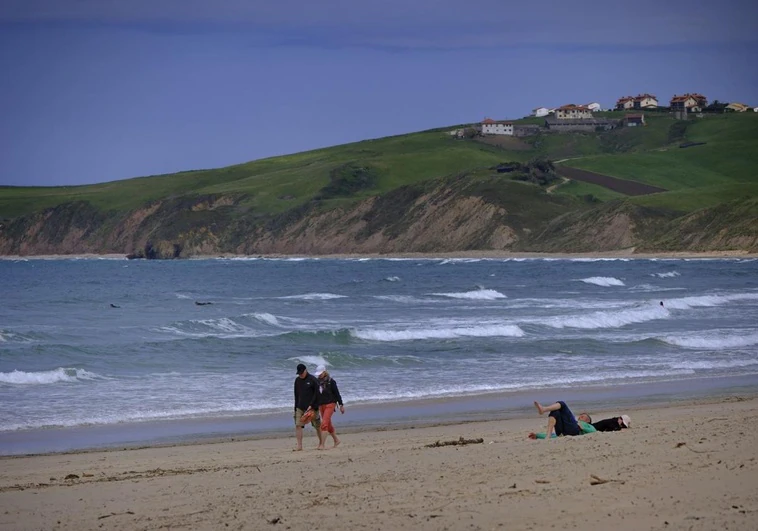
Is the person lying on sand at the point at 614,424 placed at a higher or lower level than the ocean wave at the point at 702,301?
lower

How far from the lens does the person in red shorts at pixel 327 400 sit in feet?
50.4

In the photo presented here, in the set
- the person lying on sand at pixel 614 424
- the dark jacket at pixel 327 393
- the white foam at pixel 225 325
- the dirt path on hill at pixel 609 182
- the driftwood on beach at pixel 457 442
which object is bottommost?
the driftwood on beach at pixel 457 442

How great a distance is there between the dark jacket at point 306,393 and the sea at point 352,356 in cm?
219

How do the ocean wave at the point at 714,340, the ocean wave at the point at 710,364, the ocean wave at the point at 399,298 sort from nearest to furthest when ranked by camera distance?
the ocean wave at the point at 710,364 → the ocean wave at the point at 714,340 → the ocean wave at the point at 399,298

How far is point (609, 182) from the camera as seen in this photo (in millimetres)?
157375

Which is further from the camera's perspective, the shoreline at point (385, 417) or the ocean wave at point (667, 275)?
the ocean wave at point (667, 275)

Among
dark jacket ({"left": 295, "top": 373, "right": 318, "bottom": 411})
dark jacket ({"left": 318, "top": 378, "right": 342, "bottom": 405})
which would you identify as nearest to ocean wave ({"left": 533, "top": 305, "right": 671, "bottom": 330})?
dark jacket ({"left": 318, "top": 378, "right": 342, "bottom": 405})

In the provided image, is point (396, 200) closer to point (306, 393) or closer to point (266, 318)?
point (266, 318)

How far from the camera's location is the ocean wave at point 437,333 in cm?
3378

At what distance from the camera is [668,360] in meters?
27.5

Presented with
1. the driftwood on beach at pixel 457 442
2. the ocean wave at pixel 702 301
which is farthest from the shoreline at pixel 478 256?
the driftwood on beach at pixel 457 442

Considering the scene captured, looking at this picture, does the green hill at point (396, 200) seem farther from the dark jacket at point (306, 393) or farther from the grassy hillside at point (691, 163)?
the dark jacket at point (306, 393)

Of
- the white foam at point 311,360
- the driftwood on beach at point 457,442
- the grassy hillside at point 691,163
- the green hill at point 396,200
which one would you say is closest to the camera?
the driftwood on beach at point 457,442

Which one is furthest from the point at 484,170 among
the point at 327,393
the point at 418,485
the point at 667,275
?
the point at 418,485
